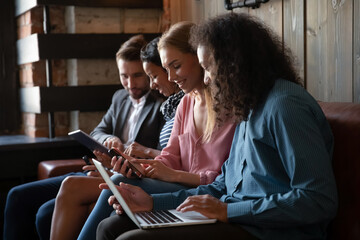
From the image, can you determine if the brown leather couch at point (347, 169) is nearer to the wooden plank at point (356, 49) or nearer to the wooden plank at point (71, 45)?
the wooden plank at point (356, 49)

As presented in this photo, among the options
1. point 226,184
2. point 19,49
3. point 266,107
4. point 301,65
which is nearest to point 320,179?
point 266,107

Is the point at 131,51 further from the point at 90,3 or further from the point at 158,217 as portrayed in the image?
the point at 158,217

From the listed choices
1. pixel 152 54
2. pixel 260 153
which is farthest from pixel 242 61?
pixel 152 54

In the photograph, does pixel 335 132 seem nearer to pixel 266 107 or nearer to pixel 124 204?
pixel 266 107

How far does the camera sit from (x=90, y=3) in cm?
314

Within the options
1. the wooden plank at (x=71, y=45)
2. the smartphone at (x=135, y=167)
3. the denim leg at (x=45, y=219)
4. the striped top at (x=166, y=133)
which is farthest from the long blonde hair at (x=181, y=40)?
the wooden plank at (x=71, y=45)

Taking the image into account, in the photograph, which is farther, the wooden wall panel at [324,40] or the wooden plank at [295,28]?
the wooden plank at [295,28]

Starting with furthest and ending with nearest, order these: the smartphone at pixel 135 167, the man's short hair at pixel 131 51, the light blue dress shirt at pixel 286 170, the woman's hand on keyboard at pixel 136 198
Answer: the man's short hair at pixel 131 51, the smartphone at pixel 135 167, the woman's hand on keyboard at pixel 136 198, the light blue dress shirt at pixel 286 170

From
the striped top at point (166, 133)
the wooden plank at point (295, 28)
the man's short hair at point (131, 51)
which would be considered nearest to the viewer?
the wooden plank at point (295, 28)

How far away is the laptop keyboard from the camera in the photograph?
1477 millimetres

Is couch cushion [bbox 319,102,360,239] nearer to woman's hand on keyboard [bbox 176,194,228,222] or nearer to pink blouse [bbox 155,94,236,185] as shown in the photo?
woman's hand on keyboard [bbox 176,194,228,222]

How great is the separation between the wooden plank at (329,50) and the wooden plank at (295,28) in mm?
31

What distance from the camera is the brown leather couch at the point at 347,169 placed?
57.8 inches

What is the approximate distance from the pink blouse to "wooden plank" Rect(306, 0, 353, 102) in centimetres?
39
